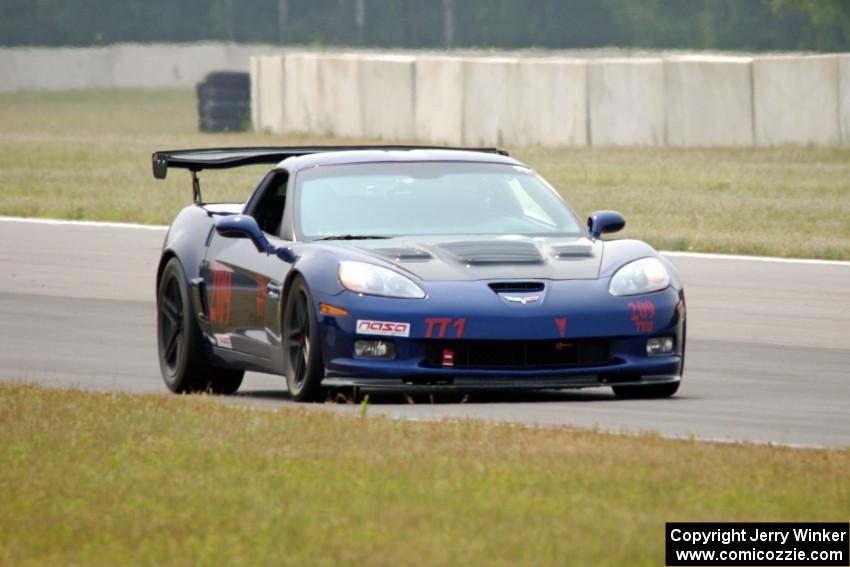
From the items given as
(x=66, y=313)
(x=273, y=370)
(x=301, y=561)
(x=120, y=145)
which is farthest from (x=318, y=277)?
(x=120, y=145)

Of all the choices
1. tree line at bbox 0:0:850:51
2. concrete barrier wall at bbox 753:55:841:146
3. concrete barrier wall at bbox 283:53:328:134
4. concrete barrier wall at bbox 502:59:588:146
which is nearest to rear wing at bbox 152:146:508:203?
concrete barrier wall at bbox 753:55:841:146

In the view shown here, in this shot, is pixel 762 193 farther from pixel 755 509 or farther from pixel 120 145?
pixel 755 509

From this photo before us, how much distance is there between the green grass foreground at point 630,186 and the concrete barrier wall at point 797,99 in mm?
284

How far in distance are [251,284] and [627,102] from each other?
74.7 ft

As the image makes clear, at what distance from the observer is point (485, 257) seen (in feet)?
31.8

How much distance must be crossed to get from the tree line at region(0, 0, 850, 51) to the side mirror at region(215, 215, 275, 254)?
132 feet

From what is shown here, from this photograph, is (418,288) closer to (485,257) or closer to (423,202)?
(485,257)

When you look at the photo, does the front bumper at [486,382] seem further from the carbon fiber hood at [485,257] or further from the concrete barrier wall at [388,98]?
the concrete barrier wall at [388,98]

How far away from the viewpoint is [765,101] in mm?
30984

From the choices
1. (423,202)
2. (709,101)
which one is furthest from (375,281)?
(709,101)

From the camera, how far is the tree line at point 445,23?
5097 centimetres

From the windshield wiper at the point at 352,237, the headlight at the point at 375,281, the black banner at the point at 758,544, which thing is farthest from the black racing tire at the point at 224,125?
the black banner at the point at 758,544

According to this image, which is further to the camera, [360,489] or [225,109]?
[225,109]

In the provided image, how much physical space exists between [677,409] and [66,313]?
21.3 feet
